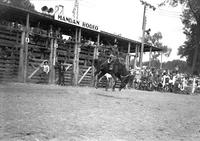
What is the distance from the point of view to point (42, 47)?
2273cm

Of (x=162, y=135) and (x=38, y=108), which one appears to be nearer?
(x=162, y=135)

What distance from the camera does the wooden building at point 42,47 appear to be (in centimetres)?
2075

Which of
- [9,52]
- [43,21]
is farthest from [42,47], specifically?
[9,52]

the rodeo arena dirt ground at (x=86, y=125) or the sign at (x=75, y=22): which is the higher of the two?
the sign at (x=75, y=22)

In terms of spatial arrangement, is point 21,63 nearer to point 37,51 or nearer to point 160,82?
point 37,51

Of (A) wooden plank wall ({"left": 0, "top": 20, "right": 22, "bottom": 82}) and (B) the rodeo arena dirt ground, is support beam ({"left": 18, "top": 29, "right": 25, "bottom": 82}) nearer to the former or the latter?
(A) wooden plank wall ({"left": 0, "top": 20, "right": 22, "bottom": 82})

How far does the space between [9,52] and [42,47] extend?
2.53m

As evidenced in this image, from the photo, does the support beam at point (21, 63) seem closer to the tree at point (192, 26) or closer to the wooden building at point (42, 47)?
the wooden building at point (42, 47)

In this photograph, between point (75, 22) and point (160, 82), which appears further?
point (160, 82)

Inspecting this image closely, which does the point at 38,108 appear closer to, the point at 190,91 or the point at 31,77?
the point at 31,77

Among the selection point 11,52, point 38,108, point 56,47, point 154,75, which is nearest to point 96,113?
point 38,108

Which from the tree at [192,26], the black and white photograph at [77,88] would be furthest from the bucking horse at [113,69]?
the tree at [192,26]

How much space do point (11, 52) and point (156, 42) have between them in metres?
69.5

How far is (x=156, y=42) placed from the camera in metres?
87.1
